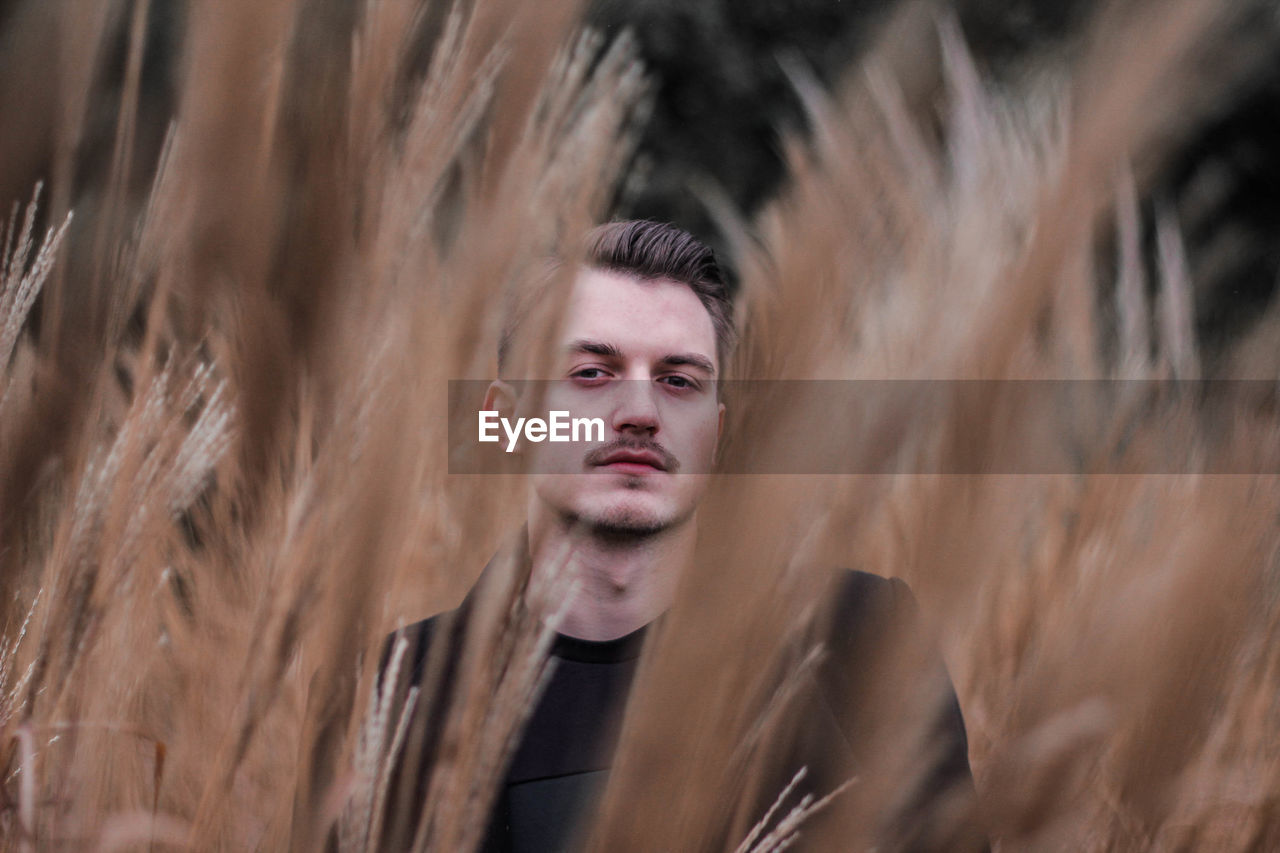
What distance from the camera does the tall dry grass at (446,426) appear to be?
27cm

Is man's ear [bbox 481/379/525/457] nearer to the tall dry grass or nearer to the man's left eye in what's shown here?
the tall dry grass

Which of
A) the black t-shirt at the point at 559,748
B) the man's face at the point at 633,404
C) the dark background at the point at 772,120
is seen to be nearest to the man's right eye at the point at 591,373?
the man's face at the point at 633,404

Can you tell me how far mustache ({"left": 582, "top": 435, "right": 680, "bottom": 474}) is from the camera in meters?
0.43

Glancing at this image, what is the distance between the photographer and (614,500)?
530mm

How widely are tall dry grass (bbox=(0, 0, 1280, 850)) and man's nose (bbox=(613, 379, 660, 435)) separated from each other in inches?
3.1

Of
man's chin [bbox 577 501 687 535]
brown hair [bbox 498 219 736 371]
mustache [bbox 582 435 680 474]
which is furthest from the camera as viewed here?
brown hair [bbox 498 219 736 371]

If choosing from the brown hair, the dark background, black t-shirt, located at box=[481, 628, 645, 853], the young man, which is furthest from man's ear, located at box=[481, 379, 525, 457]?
the dark background

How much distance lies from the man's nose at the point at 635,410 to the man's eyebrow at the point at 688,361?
0.10ft

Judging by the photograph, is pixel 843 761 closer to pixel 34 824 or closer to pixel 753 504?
pixel 753 504

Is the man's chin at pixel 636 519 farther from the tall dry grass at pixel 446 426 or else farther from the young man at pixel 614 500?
the tall dry grass at pixel 446 426

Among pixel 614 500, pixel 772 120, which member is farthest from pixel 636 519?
pixel 772 120

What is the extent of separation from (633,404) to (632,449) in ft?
0.08

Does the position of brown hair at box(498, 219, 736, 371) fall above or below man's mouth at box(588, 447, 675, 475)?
above

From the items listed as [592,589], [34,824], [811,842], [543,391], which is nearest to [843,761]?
[811,842]
